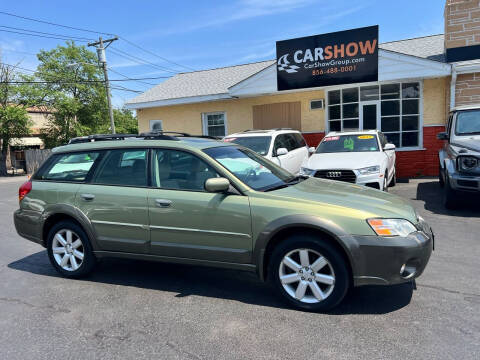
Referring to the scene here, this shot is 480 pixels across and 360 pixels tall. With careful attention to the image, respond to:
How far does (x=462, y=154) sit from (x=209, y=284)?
5.31m

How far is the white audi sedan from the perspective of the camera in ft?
25.6

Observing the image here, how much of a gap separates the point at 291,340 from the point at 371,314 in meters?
0.88

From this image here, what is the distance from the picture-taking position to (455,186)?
270 inches

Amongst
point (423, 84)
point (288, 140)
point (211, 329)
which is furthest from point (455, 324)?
point (423, 84)

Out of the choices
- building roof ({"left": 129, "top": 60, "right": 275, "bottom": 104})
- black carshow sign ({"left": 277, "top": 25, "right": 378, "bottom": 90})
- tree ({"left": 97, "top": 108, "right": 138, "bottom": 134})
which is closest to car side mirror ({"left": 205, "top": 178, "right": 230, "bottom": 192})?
black carshow sign ({"left": 277, "top": 25, "right": 378, "bottom": 90})

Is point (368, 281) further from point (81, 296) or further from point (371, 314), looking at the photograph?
point (81, 296)

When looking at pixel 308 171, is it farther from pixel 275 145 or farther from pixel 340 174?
pixel 275 145

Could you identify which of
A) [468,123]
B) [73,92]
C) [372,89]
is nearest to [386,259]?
[468,123]

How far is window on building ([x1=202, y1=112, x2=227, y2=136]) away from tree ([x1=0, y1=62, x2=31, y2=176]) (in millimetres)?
18352

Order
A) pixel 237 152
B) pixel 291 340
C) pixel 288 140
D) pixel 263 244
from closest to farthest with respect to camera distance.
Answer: pixel 291 340, pixel 263 244, pixel 237 152, pixel 288 140

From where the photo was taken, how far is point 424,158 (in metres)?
11.9

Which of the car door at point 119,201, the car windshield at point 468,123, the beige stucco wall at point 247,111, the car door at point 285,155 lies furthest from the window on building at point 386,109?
the car door at point 119,201

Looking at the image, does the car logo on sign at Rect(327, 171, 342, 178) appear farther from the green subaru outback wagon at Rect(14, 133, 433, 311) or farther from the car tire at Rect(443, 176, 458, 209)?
the green subaru outback wagon at Rect(14, 133, 433, 311)

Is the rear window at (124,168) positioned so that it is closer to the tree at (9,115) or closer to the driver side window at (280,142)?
the driver side window at (280,142)
